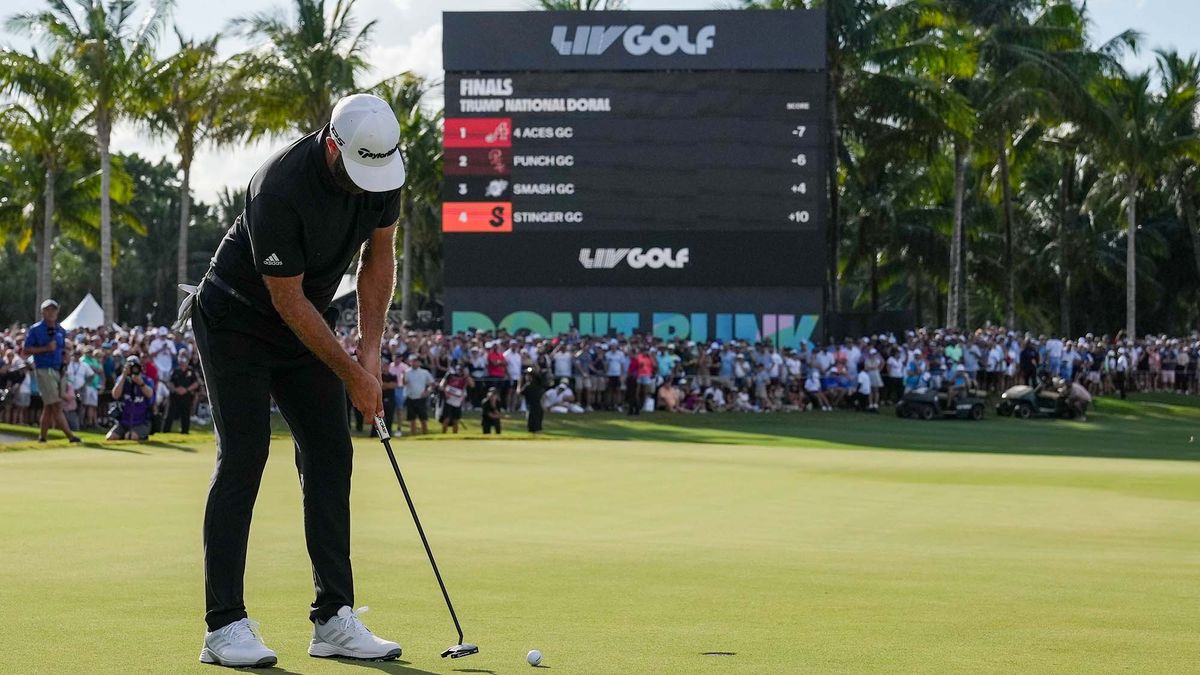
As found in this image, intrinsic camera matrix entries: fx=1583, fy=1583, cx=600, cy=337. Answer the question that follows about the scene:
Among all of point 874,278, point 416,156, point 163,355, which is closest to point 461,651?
point 163,355

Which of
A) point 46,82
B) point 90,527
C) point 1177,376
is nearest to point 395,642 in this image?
point 90,527

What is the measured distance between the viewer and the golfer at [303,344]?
17.8ft

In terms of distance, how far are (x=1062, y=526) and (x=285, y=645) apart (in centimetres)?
764

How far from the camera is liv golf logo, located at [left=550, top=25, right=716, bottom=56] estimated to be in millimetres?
37969

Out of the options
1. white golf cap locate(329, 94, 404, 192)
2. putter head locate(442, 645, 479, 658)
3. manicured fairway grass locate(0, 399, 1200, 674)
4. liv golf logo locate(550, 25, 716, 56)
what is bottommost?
manicured fairway grass locate(0, 399, 1200, 674)

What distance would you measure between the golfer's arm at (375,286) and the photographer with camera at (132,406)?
1903 centimetres

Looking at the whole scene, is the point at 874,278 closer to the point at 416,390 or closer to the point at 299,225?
the point at 416,390

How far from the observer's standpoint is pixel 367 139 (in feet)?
17.5

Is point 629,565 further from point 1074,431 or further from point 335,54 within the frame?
point 335,54

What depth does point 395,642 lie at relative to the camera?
5793 mm

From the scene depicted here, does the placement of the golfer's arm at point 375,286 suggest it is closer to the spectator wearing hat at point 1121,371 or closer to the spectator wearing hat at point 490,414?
the spectator wearing hat at point 490,414

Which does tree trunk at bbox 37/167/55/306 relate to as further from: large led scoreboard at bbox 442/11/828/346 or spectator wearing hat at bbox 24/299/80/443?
spectator wearing hat at bbox 24/299/80/443

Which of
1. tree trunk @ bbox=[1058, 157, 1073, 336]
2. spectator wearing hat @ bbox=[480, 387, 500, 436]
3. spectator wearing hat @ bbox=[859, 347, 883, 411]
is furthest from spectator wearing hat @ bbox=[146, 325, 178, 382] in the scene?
tree trunk @ bbox=[1058, 157, 1073, 336]

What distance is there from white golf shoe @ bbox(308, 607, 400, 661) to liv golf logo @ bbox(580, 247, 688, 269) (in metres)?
32.3
